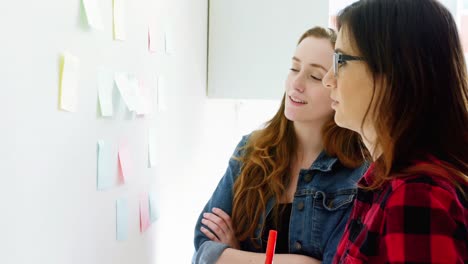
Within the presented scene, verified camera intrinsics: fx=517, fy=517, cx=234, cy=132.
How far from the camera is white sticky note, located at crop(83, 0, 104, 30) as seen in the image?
3.29ft

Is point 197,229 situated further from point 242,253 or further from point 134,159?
point 134,159

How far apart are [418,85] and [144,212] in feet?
2.74

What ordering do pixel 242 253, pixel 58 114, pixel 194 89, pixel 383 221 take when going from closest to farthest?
1. pixel 383 221
2. pixel 58 114
3. pixel 242 253
4. pixel 194 89

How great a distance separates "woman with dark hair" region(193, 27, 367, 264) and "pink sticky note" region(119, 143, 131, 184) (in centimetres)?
34

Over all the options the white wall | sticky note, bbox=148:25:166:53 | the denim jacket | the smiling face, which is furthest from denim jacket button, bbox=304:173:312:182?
sticky note, bbox=148:25:166:53

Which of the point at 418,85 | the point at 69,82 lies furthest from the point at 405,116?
the point at 69,82

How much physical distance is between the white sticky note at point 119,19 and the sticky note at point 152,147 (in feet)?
1.00

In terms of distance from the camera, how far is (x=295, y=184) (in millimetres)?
1488

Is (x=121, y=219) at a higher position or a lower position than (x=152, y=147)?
lower

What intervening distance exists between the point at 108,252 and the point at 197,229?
384 millimetres

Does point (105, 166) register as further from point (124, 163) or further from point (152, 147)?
point (152, 147)

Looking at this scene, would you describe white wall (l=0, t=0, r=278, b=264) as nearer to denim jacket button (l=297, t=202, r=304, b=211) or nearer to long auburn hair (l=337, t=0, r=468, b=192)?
denim jacket button (l=297, t=202, r=304, b=211)

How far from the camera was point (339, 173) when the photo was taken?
1441 mm

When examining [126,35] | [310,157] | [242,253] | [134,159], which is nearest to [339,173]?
[310,157]
